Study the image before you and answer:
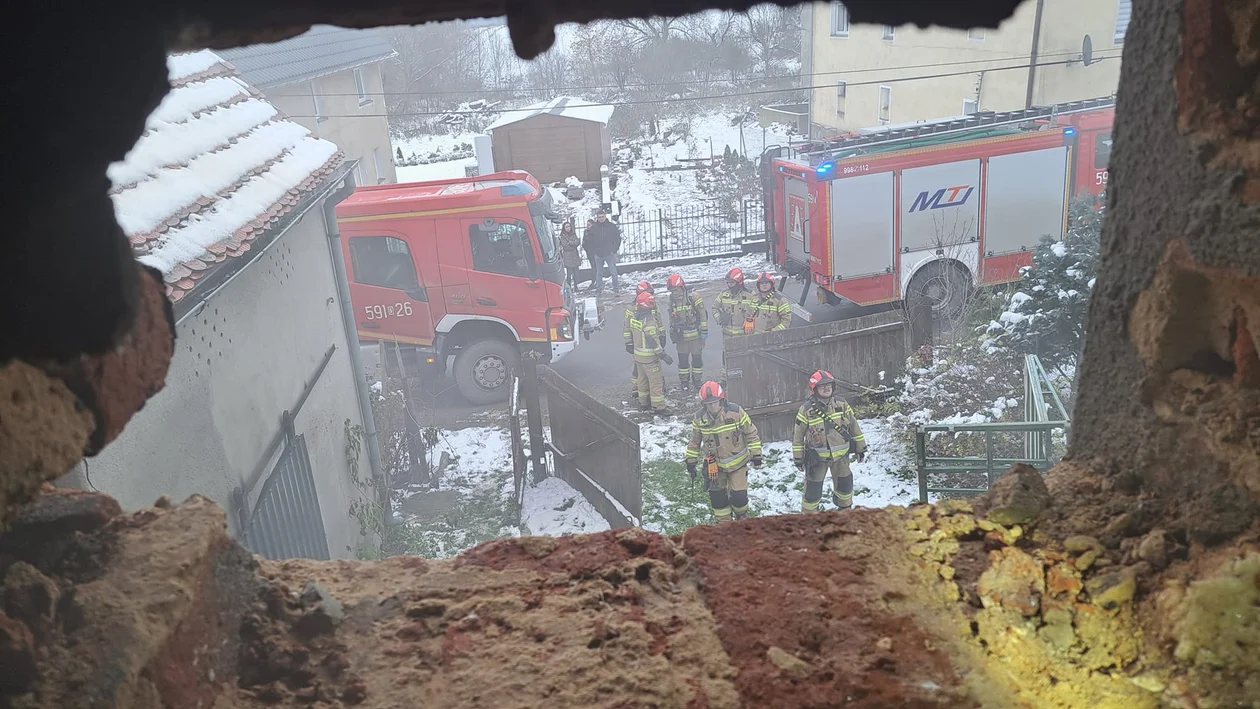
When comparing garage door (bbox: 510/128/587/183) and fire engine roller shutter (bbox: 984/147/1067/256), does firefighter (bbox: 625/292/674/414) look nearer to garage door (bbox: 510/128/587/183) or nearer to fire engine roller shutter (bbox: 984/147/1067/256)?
fire engine roller shutter (bbox: 984/147/1067/256)

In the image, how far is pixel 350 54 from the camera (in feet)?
55.1

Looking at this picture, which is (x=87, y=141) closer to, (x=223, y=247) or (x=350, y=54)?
(x=223, y=247)

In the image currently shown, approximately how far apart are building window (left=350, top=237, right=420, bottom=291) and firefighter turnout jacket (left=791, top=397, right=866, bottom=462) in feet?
18.6

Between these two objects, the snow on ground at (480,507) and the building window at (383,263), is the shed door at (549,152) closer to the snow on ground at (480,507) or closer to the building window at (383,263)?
the building window at (383,263)

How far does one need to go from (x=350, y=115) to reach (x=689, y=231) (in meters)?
7.73

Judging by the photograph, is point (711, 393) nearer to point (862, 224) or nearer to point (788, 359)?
point (788, 359)

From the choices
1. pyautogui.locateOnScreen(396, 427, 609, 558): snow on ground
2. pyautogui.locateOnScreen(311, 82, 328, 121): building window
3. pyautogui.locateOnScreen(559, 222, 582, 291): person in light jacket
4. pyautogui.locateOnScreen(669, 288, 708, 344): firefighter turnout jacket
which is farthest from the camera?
pyautogui.locateOnScreen(311, 82, 328, 121): building window

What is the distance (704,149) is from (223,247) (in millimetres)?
22331

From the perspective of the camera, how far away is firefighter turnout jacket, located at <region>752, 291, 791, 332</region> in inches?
415

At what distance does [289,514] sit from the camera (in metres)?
5.43

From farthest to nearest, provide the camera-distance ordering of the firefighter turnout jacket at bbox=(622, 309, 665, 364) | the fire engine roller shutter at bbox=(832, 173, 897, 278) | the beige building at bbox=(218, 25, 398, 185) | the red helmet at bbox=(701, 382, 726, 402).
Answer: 1. the beige building at bbox=(218, 25, 398, 185)
2. the fire engine roller shutter at bbox=(832, 173, 897, 278)
3. the firefighter turnout jacket at bbox=(622, 309, 665, 364)
4. the red helmet at bbox=(701, 382, 726, 402)

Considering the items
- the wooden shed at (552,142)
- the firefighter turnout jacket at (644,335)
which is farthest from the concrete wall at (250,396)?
the wooden shed at (552,142)

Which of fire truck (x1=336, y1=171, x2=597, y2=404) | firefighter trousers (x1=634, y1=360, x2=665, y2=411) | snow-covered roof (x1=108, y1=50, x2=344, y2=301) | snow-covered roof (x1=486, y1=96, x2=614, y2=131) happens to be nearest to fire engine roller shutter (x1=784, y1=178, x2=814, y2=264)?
firefighter trousers (x1=634, y1=360, x2=665, y2=411)

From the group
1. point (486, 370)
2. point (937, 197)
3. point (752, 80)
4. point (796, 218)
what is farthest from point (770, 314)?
point (752, 80)
